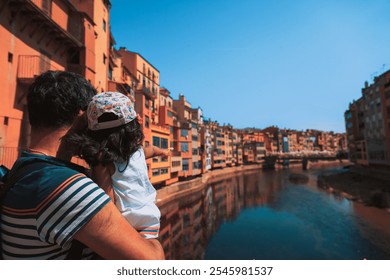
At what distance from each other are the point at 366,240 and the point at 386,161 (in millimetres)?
19922

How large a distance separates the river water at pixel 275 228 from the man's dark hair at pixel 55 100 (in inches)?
684

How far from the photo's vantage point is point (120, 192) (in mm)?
1164

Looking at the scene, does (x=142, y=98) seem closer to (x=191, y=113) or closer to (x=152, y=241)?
(x=152, y=241)

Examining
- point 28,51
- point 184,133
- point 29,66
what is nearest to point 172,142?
point 184,133

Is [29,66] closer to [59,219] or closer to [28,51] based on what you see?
[28,51]

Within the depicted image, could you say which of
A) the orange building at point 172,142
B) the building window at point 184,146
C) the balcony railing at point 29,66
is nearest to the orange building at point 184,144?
the building window at point 184,146

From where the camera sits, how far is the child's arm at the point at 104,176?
118cm

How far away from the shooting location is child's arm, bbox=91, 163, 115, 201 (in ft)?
3.87

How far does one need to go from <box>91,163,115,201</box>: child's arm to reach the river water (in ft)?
56.3

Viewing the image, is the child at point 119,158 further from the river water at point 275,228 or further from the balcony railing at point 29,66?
the river water at point 275,228

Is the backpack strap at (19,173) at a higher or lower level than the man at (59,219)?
higher

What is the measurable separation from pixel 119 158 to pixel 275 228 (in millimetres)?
24940

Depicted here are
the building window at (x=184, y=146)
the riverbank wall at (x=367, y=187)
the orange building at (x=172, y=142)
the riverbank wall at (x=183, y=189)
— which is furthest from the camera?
the building window at (x=184, y=146)
